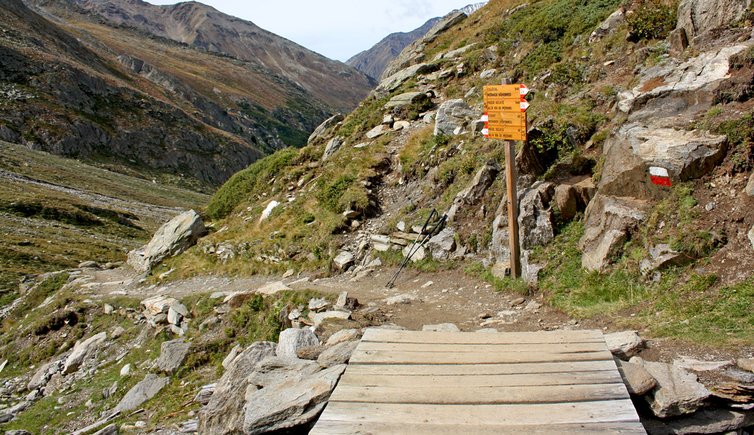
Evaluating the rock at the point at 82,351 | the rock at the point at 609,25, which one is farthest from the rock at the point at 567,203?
the rock at the point at 82,351

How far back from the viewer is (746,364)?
5.68m

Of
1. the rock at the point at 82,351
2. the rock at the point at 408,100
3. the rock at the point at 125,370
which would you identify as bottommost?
the rock at the point at 82,351

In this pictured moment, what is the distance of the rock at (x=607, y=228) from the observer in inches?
364

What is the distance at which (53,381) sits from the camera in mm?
15375

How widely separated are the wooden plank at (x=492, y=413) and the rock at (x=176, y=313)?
1206 cm

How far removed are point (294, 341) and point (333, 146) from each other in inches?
681

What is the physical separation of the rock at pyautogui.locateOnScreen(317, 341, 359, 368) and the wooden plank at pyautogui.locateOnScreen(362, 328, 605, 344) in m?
0.38

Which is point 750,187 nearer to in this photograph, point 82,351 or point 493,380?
point 493,380

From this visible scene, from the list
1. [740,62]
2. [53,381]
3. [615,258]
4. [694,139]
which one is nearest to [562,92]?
[740,62]

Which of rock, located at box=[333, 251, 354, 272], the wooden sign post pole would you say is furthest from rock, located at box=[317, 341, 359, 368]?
rock, located at box=[333, 251, 354, 272]

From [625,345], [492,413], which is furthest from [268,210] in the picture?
[492,413]

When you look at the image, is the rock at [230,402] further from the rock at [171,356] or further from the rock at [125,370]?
the rock at [125,370]

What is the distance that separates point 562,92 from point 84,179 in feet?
198

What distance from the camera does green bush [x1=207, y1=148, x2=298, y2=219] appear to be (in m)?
26.5
